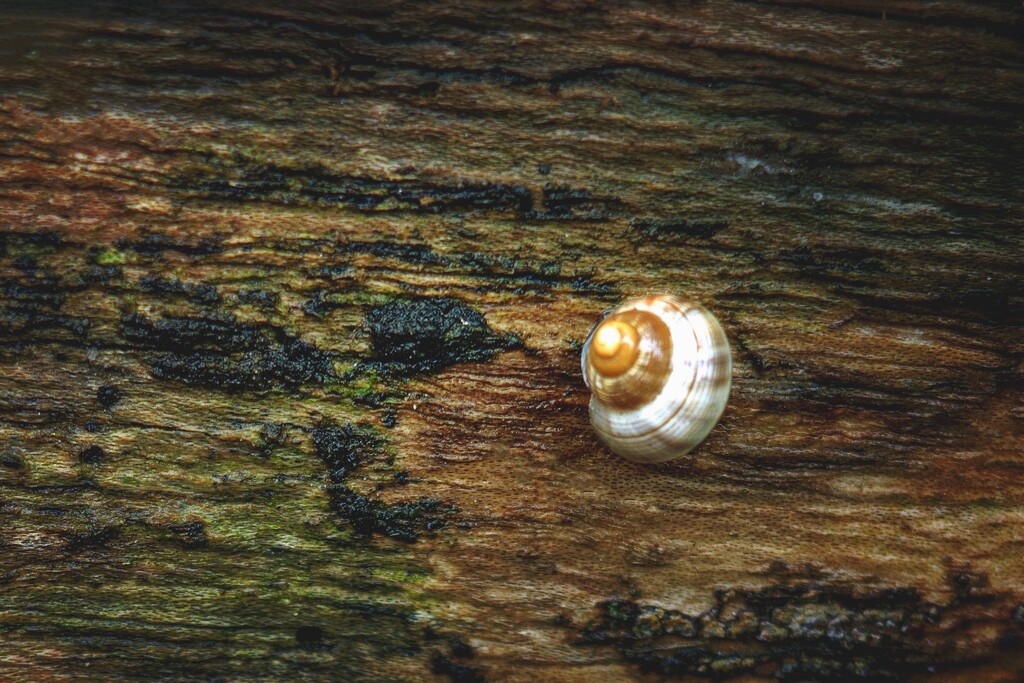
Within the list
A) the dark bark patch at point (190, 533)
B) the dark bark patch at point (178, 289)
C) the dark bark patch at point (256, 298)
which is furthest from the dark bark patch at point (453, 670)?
the dark bark patch at point (178, 289)

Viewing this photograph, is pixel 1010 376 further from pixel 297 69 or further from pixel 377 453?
pixel 297 69

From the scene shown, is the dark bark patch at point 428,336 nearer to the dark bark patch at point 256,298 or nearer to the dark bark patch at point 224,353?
the dark bark patch at point 224,353

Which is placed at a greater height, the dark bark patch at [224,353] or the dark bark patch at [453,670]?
the dark bark patch at [224,353]

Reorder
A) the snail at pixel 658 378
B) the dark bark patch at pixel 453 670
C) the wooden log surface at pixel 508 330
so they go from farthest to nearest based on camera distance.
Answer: the dark bark patch at pixel 453 670, the wooden log surface at pixel 508 330, the snail at pixel 658 378

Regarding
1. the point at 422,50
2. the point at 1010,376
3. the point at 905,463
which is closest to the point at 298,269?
the point at 422,50

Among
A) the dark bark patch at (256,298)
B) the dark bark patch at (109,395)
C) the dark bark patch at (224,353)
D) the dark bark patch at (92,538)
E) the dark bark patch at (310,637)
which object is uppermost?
the dark bark patch at (256,298)
